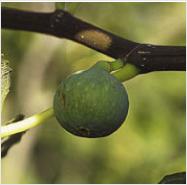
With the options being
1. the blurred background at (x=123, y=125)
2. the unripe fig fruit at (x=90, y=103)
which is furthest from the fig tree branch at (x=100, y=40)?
the blurred background at (x=123, y=125)

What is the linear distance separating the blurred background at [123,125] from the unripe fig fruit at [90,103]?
1778 mm

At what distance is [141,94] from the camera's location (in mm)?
3820

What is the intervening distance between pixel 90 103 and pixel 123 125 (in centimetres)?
258

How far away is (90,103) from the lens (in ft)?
3.29

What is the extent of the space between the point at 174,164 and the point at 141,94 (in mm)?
778

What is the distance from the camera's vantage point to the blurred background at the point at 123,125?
2912 mm

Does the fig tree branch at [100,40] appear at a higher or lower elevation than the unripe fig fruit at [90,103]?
higher

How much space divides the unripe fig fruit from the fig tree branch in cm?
7

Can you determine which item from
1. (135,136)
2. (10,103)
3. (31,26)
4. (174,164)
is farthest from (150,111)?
(31,26)

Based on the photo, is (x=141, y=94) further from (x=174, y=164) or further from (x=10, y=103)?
(x=10, y=103)

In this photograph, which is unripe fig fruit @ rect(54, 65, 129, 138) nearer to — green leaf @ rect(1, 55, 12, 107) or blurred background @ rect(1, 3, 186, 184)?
green leaf @ rect(1, 55, 12, 107)

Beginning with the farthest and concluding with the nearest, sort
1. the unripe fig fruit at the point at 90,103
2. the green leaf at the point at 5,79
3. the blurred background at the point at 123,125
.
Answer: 1. the blurred background at the point at 123,125
2. the green leaf at the point at 5,79
3. the unripe fig fruit at the point at 90,103

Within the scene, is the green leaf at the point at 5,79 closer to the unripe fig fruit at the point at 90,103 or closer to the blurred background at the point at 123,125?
the unripe fig fruit at the point at 90,103

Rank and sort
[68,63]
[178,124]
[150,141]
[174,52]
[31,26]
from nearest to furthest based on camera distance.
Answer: [174,52] → [31,26] → [68,63] → [150,141] → [178,124]
